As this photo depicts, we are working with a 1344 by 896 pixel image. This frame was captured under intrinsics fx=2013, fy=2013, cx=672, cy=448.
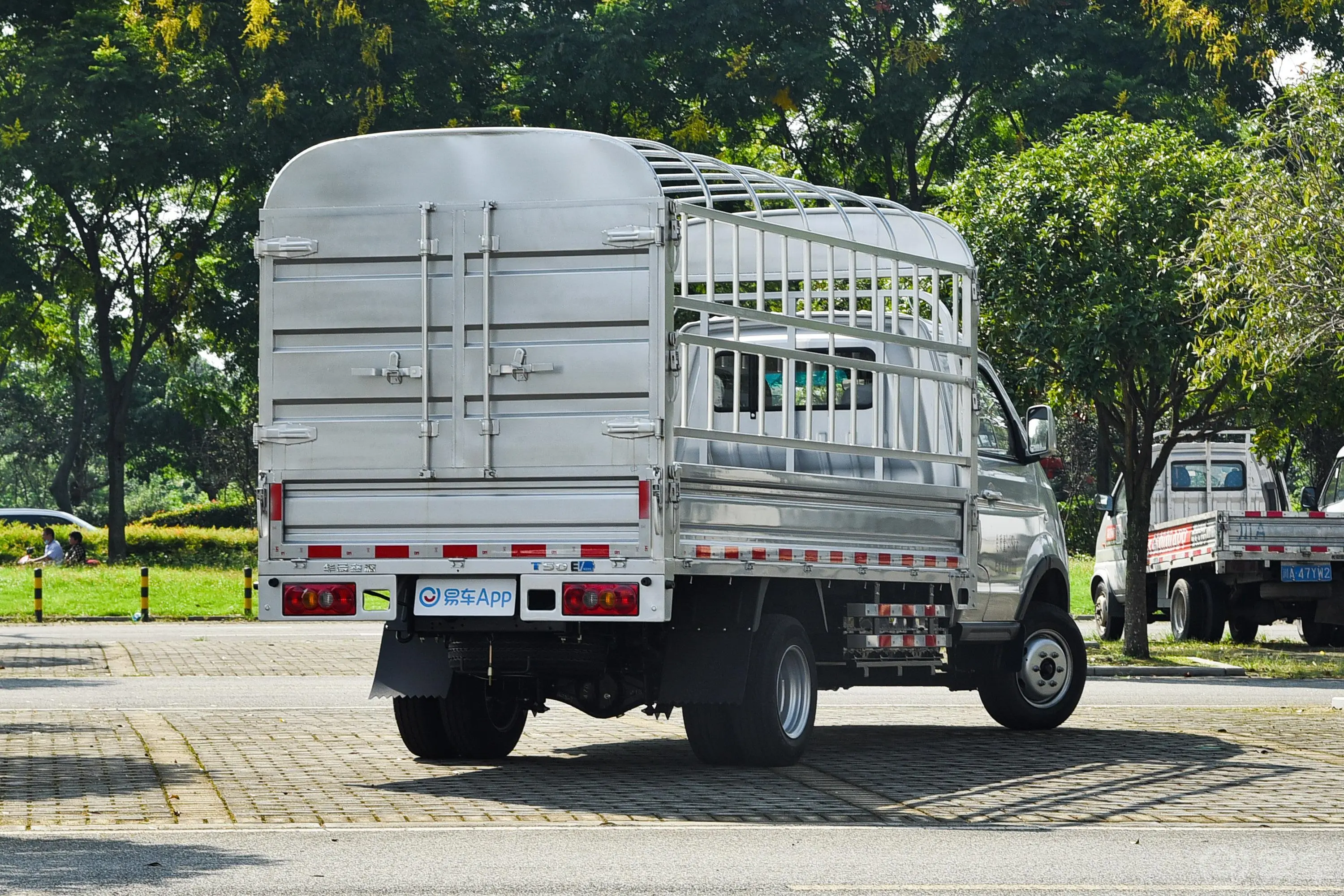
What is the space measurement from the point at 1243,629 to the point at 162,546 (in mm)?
28513

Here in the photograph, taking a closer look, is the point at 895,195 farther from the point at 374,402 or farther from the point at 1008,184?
the point at 374,402

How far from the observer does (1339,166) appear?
17.7 meters

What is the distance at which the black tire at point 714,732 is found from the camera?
11.0m

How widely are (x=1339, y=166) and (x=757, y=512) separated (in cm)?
919

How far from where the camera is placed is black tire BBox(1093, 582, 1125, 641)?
90.8 feet

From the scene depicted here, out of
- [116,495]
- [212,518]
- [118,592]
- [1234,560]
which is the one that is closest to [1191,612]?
[1234,560]

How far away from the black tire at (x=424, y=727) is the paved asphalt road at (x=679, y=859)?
2.65 metres

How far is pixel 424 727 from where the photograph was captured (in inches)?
459

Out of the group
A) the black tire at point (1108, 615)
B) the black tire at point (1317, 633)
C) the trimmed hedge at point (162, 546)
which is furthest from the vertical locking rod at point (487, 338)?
the trimmed hedge at point (162, 546)

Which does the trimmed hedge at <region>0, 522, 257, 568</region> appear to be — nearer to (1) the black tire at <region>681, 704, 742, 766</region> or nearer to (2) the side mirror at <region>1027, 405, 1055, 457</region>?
(2) the side mirror at <region>1027, 405, 1055, 457</region>

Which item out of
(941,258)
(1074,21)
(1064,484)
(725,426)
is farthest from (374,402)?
(1064,484)

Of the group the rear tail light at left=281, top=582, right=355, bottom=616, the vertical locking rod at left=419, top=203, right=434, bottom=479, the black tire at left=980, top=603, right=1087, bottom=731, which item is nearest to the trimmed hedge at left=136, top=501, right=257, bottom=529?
the black tire at left=980, top=603, right=1087, bottom=731

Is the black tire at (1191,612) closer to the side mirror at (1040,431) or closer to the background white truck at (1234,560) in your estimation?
the background white truck at (1234,560)

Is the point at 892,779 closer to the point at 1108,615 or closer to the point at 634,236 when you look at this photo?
the point at 634,236
